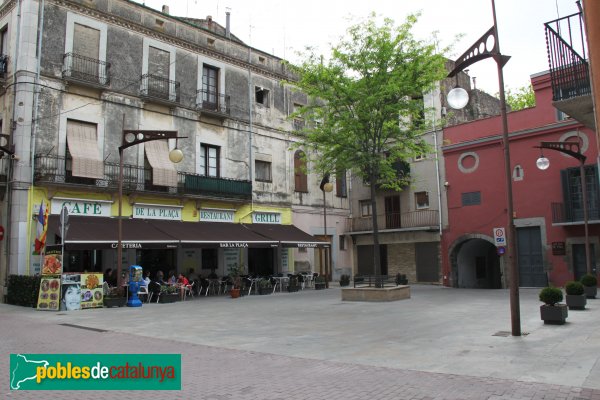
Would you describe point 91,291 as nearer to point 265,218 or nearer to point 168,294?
point 168,294

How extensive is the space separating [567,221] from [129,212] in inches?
748

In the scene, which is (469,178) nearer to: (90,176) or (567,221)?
(567,221)

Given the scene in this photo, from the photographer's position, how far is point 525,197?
965 inches

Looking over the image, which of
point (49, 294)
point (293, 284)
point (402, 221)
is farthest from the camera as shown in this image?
point (402, 221)

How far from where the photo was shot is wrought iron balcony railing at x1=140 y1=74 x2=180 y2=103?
21672mm

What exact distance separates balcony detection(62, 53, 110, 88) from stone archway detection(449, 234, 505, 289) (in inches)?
751

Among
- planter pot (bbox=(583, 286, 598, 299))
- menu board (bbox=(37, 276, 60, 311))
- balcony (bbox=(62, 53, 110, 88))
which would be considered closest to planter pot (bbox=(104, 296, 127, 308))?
menu board (bbox=(37, 276, 60, 311))

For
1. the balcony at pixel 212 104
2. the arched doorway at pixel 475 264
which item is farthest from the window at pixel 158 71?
the arched doorway at pixel 475 264

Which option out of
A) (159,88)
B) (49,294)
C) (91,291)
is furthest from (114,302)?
(159,88)

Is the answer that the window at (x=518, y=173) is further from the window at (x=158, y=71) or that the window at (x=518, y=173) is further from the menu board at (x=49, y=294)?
the menu board at (x=49, y=294)

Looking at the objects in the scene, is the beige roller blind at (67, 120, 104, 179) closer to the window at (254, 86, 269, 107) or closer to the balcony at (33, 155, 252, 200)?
the balcony at (33, 155, 252, 200)

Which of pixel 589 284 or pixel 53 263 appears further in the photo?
pixel 589 284

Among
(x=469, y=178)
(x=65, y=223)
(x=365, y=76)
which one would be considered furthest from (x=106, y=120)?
(x=469, y=178)

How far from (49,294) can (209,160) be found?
34.9 ft
